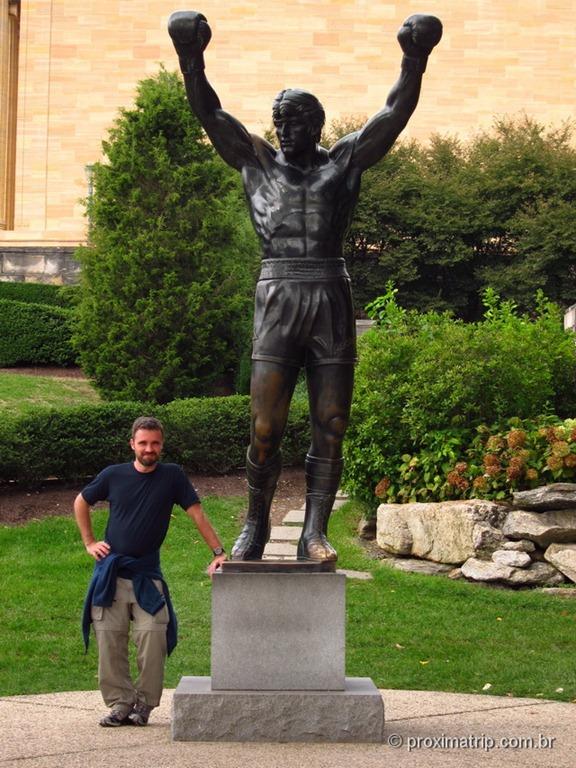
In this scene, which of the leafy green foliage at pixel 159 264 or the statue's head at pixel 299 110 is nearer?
the statue's head at pixel 299 110

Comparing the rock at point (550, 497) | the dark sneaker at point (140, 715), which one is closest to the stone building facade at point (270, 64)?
the rock at point (550, 497)

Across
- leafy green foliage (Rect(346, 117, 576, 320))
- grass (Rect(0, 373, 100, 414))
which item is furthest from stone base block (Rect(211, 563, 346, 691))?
leafy green foliage (Rect(346, 117, 576, 320))

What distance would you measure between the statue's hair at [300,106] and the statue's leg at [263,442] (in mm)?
1333

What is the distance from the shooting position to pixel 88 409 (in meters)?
15.0

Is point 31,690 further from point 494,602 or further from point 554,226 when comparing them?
point 554,226

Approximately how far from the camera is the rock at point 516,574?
11406 mm

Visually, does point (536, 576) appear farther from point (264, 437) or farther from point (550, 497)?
point (264, 437)

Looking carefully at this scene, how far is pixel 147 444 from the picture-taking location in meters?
6.37

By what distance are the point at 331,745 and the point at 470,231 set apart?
23.5m

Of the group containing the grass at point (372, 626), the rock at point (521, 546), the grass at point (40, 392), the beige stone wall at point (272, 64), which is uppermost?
the beige stone wall at point (272, 64)

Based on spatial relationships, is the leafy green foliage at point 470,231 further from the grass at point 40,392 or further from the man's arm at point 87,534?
the man's arm at point 87,534

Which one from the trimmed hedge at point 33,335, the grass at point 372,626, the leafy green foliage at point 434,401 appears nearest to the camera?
the grass at point 372,626

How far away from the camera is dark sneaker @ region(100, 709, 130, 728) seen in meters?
6.29

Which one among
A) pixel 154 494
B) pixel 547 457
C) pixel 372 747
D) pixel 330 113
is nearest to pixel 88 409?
pixel 547 457
